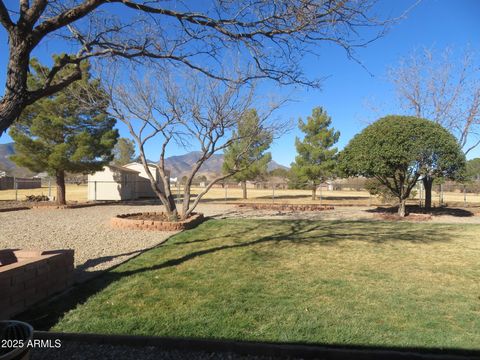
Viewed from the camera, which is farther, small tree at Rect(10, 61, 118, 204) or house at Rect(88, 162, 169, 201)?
house at Rect(88, 162, 169, 201)

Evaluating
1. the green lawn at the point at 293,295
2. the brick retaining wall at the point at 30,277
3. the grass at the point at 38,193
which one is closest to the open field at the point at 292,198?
the grass at the point at 38,193

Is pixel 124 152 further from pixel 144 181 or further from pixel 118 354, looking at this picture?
pixel 118 354

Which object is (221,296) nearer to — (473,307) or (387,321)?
(387,321)

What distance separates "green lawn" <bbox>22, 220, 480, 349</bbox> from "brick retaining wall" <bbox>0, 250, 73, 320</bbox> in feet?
0.85

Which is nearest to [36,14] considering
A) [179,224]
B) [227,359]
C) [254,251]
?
[227,359]

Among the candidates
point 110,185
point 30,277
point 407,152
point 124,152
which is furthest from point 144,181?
point 124,152

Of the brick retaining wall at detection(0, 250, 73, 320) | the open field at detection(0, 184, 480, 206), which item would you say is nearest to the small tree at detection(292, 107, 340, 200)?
the open field at detection(0, 184, 480, 206)

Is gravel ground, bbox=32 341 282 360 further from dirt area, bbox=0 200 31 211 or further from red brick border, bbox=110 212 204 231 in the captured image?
dirt area, bbox=0 200 31 211

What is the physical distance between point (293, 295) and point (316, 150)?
85.1ft

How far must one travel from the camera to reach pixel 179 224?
36.7 ft

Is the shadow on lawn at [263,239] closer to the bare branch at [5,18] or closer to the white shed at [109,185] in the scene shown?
the bare branch at [5,18]

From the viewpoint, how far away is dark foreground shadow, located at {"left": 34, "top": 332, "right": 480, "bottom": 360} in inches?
116

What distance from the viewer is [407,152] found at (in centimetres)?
1428

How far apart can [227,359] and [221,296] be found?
66.1 inches
